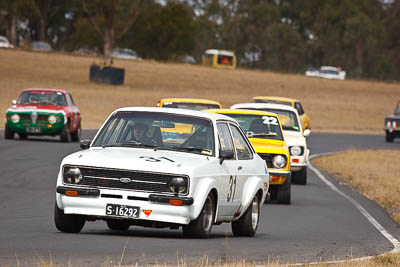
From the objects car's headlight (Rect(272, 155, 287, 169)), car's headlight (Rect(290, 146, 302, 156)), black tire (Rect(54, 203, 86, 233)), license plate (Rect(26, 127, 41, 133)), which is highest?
black tire (Rect(54, 203, 86, 233))

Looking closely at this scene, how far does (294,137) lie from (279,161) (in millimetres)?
4096

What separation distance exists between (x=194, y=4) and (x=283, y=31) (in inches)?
634

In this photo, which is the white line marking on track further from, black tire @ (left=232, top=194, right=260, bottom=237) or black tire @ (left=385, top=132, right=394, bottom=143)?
black tire @ (left=385, top=132, right=394, bottom=143)

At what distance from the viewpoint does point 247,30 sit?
111938 millimetres

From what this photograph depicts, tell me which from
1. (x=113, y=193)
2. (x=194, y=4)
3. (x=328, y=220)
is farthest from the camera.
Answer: (x=194, y=4)

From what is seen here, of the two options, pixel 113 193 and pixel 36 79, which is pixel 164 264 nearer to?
pixel 113 193

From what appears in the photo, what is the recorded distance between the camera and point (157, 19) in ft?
334

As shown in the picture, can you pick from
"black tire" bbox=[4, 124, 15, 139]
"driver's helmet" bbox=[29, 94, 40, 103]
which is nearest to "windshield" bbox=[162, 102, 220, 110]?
"black tire" bbox=[4, 124, 15, 139]

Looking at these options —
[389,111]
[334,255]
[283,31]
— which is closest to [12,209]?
[334,255]

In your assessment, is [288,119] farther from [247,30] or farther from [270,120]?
[247,30]

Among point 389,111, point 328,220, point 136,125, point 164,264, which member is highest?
point 136,125

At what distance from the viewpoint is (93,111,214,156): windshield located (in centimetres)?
1130

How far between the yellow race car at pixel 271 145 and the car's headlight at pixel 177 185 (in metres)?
6.93

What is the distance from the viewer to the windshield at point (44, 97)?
31.4 metres
